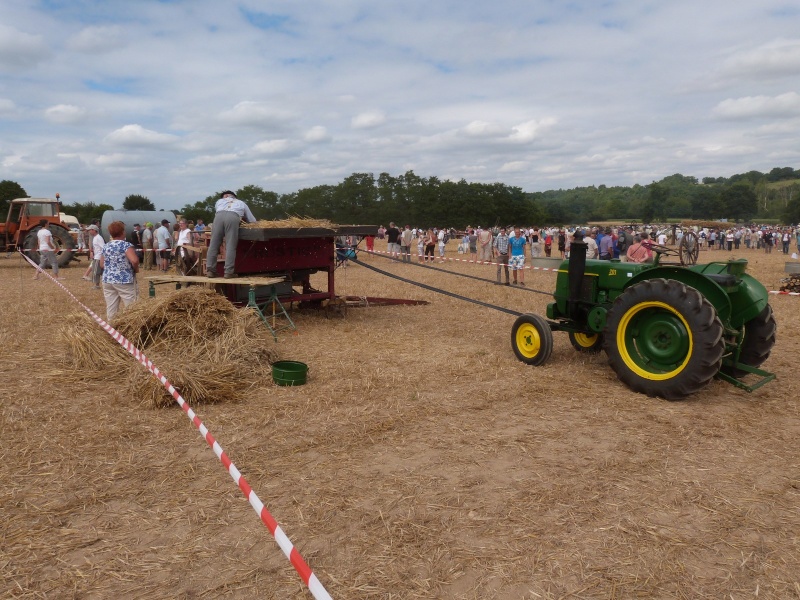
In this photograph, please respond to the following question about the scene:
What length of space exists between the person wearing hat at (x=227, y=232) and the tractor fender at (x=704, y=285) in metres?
5.39

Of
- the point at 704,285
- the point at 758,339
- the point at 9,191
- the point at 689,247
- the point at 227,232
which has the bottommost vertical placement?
the point at 758,339

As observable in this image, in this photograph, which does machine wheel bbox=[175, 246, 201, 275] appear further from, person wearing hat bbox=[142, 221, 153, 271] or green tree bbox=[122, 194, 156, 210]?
green tree bbox=[122, 194, 156, 210]

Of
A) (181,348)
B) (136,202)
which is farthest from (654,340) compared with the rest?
(136,202)

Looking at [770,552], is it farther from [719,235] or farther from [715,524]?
[719,235]

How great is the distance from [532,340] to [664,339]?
151 cm

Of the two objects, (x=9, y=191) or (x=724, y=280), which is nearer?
(x=724, y=280)

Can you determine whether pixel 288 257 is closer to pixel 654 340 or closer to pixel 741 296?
pixel 654 340

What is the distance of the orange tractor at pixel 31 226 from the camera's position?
1981 centimetres

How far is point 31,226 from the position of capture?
20.4 m

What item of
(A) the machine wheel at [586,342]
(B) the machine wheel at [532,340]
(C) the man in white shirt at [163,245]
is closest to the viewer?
(B) the machine wheel at [532,340]

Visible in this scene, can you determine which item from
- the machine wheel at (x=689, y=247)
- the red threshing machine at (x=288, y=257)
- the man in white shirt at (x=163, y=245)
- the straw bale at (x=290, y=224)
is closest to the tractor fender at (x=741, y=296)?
the machine wheel at (x=689, y=247)

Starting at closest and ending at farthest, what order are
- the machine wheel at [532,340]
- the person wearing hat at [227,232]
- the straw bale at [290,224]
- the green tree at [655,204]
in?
the machine wheel at [532,340], the person wearing hat at [227,232], the straw bale at [290,224], the green tree at [655,204]

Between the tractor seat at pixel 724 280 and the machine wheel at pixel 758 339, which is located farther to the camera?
the machine wheel at pixel 758 339

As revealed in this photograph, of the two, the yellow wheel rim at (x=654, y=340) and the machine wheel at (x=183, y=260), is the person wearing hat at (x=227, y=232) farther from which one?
the yellow wheel rim at (x=654, y=340)
